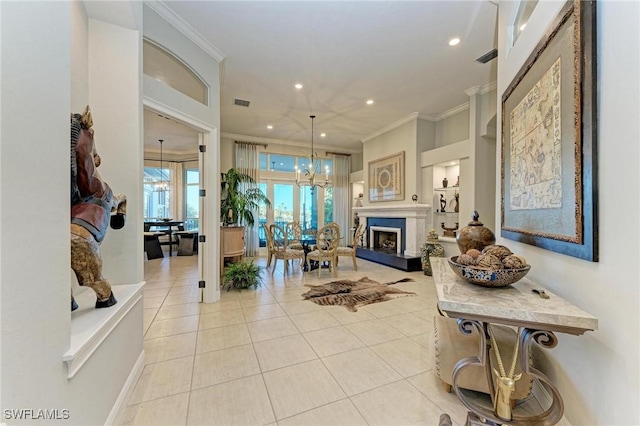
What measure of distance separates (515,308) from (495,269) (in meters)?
0.26

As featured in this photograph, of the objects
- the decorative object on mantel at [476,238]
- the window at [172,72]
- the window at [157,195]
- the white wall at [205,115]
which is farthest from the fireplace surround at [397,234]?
the window at [157,195]

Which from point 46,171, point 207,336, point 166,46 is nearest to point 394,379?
point 207,336

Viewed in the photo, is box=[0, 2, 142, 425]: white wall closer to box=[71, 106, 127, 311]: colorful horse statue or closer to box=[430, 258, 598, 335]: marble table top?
box=[71, 106, 127, 311]: colorful horse statue

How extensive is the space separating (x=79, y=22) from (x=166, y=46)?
1.32 meters

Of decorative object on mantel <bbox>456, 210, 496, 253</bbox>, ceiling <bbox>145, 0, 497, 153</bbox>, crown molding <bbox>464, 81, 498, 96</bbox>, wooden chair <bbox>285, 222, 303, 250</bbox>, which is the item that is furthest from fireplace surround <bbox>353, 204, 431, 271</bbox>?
decorative object on mantel <bbox>456, 210, 496, 253</bbox>

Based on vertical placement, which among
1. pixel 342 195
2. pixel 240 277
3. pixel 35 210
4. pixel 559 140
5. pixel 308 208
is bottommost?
pixel 240 277

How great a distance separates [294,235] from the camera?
6.36 m

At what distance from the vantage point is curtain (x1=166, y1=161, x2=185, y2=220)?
28.8 ft

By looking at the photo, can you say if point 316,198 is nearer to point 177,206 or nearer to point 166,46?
point 177,206

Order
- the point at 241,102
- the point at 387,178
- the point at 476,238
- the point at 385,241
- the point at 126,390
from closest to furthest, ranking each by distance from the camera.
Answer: the point at 126,390 < the point at 476,238 < the point at 241,102 < the point at 387,178 < the point at 385,241

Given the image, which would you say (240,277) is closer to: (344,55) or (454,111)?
(344,55)

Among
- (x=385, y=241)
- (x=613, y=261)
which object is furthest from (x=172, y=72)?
(x=385, y=241)

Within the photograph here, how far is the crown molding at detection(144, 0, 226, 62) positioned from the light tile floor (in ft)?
11.2

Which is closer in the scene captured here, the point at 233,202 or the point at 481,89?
the point at 481,89
